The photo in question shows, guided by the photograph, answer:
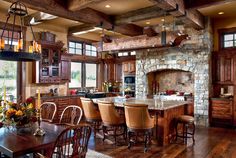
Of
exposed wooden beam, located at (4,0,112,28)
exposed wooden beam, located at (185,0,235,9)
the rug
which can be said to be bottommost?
the rug

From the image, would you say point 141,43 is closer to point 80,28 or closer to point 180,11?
point 180,11

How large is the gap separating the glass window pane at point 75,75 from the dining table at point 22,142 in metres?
5.41

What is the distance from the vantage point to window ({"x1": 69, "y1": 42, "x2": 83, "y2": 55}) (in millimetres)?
8289

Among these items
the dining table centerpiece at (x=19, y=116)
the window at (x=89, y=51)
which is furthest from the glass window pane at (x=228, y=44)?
the dining table centerpiece at (x=19, y=116)

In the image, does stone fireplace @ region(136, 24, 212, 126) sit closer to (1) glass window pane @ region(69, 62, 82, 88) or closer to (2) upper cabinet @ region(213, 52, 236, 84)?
(2) upper cabinet @ region(213, 52, 236, 84)

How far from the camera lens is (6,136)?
268 centimetres

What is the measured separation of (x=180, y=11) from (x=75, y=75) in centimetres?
511

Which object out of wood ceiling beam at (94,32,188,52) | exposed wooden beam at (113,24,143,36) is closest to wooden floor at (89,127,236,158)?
wood ceiling beam at (94,32,188,52)

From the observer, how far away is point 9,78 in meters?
6.43

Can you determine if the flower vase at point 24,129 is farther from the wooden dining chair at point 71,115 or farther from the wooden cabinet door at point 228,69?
the wooden cabinet door at point 228,69

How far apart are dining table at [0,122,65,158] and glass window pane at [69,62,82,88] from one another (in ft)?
17.7

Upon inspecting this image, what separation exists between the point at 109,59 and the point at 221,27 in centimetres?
466

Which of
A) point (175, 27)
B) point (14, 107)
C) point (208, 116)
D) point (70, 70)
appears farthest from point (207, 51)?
point (14, 107)

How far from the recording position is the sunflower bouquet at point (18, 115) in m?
2.79
